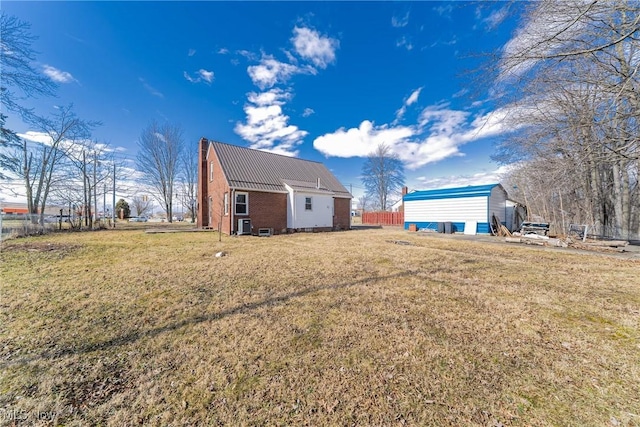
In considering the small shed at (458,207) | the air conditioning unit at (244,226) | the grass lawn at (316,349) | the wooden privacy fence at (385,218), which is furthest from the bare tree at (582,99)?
the wooden privacy fence at (385,218)

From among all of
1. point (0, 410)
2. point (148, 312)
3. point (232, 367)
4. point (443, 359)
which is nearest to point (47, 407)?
point (0, 410)

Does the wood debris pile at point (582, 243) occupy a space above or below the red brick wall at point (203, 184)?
below

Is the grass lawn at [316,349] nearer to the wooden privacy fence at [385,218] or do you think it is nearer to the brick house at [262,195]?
the brick house at [262,195]

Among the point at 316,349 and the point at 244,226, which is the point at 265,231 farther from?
the point at 316,349

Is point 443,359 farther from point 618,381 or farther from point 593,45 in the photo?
point 593,45

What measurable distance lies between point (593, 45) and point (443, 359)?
678 cm

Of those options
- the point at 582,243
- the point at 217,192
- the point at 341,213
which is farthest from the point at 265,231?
the point at 582,243

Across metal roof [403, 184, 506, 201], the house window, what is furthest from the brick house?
metal roof [403, 184, 506, 201]

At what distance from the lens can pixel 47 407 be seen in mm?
1810

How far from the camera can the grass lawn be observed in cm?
182

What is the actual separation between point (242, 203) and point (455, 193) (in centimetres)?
1424

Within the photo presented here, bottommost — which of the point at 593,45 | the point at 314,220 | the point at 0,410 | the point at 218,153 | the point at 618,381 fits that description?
the point at 618,381

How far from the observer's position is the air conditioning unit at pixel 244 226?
43.0 feet

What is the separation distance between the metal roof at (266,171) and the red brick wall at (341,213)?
1.95 feet
